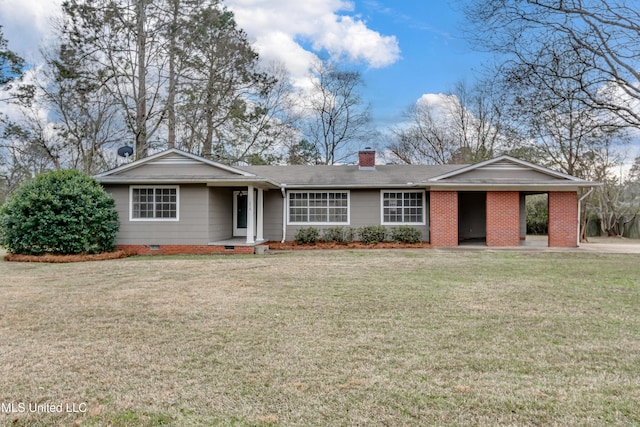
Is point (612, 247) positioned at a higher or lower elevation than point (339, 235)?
lower

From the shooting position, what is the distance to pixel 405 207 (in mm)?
16234

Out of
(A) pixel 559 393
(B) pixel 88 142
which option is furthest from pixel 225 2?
(A) pixel 559 393

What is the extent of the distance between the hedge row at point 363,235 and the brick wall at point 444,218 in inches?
26.1

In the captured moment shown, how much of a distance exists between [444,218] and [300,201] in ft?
17.7

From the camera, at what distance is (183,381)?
3.44m

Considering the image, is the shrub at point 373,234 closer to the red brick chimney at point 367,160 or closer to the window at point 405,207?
the window at point 405,207

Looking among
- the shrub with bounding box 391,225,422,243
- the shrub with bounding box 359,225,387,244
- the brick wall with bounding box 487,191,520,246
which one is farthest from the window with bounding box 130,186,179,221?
the brick wall with bounding box 487,191,520,246

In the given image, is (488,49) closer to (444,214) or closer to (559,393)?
(559,393)

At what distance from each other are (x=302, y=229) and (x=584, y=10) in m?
10.7

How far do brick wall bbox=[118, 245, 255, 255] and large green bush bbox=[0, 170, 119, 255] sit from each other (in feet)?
4.61

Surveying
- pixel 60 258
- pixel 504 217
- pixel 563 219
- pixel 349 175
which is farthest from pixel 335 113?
pixel 60 258

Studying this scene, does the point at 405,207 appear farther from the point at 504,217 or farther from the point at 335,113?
the point at 335,113

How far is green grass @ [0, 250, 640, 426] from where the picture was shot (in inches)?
116

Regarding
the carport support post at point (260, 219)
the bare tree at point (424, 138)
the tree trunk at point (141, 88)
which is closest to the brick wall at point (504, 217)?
the carport support post at point (260, 219)
